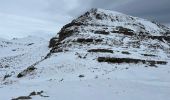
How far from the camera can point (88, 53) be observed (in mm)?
53438

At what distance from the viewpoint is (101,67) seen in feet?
150

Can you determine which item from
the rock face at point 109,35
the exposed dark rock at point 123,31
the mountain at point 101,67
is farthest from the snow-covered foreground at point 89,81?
the exposed dark rock at point 123,31

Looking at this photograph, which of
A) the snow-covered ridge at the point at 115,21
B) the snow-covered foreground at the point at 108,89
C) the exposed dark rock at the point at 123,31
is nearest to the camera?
the snow-covered foreground at the point at 108,89

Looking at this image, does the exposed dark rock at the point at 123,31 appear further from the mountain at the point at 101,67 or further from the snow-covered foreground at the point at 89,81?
the snow-covered foreground at the point at 89,81

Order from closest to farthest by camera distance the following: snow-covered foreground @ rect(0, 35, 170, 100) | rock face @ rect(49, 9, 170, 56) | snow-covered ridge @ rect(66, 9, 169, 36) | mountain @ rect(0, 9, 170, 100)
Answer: snow-covered foreground @ rect(0, 35, 170, 100)
mountain @ rect(0, 9, 170, 100)
rock face @ rect(49, 9, 170, 56)
snow-covered ridge @ rect(66, 9, 169, 36)

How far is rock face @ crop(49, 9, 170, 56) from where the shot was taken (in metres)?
64.0

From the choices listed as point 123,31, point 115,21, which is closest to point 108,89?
point 123,31

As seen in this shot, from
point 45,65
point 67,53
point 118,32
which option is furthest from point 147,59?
point 118,32

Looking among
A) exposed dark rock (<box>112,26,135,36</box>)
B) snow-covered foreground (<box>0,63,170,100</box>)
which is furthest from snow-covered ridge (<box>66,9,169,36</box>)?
snow-covered foreground (<box>0,63,170,100</box>)

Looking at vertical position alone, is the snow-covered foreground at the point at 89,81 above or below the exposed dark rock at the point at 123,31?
below

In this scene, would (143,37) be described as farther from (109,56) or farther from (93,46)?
(109,56)

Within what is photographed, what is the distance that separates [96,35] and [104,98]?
45.2m

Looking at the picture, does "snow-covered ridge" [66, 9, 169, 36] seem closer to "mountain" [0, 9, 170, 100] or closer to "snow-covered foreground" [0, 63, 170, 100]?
"mountain" [0, 9, 170, 100]

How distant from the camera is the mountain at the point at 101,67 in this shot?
91.5ft
